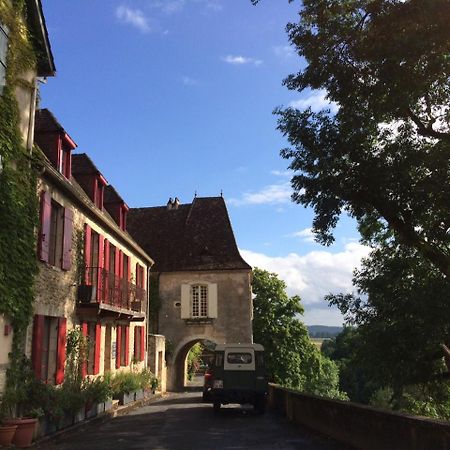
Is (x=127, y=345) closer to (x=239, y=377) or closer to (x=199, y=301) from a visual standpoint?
(x=239, y=377)

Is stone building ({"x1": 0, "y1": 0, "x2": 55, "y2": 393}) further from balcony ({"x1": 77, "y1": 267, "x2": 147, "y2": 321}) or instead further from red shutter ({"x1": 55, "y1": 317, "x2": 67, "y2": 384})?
balcony ({"x1": 77, "y1": 267, "x2": 147, "y2": 321})

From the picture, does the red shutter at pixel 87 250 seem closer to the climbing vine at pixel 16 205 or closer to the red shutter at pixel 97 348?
the red shutter at pixel 97 348

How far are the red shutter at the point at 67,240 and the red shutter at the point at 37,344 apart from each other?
2054mm

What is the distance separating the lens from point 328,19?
12.7 meters

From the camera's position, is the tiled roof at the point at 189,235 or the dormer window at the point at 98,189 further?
the tiled roof at the point at 189,235

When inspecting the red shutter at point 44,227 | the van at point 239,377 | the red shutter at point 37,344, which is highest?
the red shutter at point 44,227

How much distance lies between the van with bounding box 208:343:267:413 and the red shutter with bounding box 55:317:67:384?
5707 millimetres

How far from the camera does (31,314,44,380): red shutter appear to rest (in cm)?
1192

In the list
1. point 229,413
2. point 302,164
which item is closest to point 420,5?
point 302,164

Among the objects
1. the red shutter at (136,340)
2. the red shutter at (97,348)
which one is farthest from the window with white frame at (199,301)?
the red shutter at (97,348)

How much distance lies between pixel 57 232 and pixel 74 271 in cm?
160

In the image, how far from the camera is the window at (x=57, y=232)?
41.9 ft

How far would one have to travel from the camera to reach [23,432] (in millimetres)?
9867

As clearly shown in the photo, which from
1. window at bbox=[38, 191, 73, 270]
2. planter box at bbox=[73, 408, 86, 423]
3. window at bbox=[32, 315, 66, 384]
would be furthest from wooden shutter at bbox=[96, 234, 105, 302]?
planter box at bbox=[73, 408, 86, 423]
